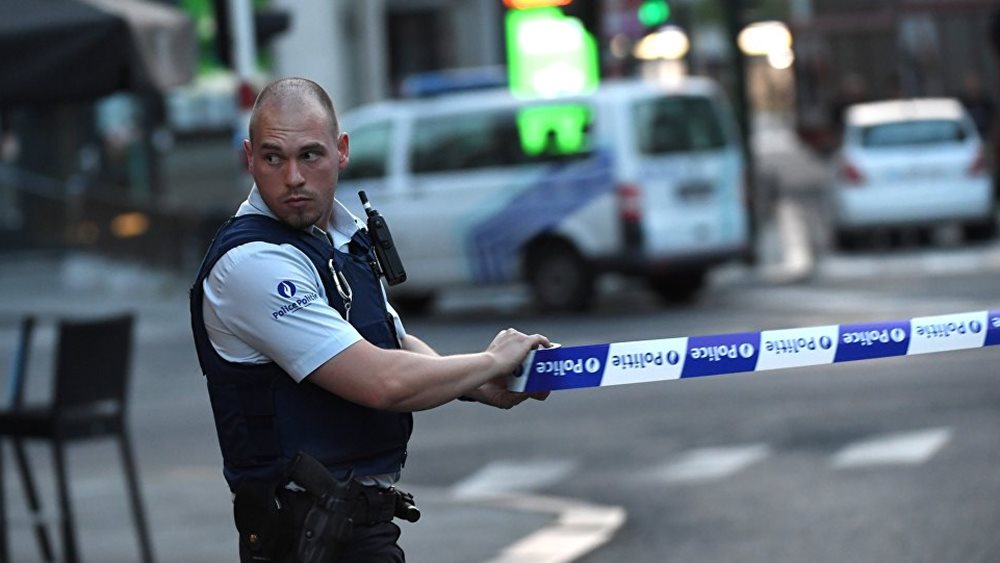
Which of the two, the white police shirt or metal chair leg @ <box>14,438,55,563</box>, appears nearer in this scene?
the white police shirt

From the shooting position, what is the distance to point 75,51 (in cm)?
852

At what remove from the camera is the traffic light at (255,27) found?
16625 mm

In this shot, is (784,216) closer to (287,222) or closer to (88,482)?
(88,482)

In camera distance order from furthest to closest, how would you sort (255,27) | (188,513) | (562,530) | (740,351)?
1. (255,27)
2. (188,513)
3. (562,530)
4. (740,351)

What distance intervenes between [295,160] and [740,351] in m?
1.05

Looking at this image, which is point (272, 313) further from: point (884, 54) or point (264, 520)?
point (884, 54)

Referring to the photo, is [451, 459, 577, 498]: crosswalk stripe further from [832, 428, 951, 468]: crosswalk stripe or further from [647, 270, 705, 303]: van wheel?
[647, 270, 705, 303]: van wheel

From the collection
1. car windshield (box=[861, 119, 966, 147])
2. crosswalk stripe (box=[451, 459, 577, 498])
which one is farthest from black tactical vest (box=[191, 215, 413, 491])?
car windshield (box=[861, 119, 966, 147])

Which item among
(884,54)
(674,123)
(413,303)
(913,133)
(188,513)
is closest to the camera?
(188,513)

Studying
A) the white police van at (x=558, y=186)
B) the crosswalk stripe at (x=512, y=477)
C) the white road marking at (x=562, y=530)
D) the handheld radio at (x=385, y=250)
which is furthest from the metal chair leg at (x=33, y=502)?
the white police van at (x=558, y=186)

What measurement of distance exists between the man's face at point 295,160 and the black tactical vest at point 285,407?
0.22ft

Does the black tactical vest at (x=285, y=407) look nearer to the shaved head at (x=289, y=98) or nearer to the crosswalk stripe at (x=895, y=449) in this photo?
the shaved head at (x=289, y=98)

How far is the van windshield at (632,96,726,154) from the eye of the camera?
741 inches

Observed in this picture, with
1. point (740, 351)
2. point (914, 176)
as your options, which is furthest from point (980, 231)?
point (740, 351)
